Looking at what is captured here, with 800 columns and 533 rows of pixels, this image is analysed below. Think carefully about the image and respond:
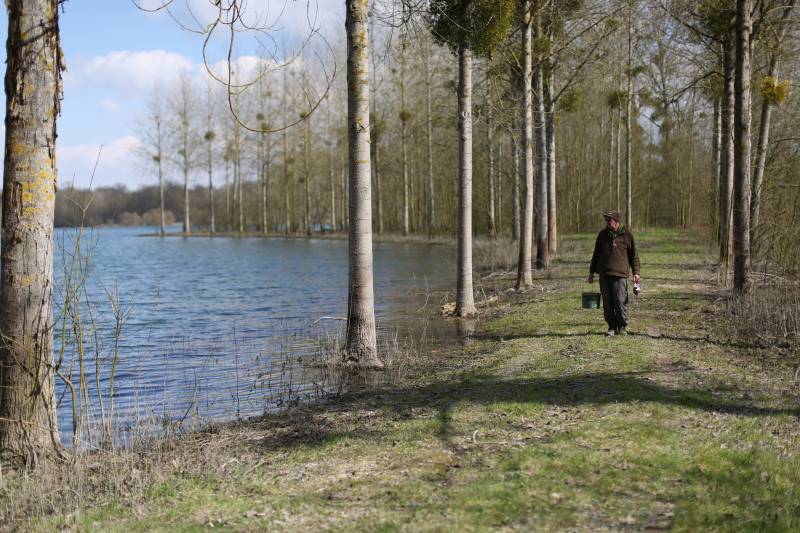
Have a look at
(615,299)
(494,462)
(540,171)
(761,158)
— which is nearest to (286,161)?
(540,171)

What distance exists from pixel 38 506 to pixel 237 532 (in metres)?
1.77

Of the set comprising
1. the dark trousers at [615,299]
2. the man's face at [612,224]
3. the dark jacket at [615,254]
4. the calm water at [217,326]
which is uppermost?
the man's face at [612,224]

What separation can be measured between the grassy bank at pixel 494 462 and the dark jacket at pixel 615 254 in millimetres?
1746

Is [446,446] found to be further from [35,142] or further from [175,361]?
[175,361]

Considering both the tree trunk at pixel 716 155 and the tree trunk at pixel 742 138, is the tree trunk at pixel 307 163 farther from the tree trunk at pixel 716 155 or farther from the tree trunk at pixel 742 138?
the tree trunk at pixel 742 138

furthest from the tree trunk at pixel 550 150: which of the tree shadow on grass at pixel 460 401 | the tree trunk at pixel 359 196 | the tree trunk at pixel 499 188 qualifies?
the tree shadow on grass at pixel 460 401

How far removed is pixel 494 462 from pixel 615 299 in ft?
19.3

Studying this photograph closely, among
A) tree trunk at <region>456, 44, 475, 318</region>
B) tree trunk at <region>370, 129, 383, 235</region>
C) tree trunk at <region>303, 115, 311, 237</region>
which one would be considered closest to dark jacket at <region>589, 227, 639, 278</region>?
tree trunk at <region>456, 44, 475, 318</region>

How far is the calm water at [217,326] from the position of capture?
927 centimetres

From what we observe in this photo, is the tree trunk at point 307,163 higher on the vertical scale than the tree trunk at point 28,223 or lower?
higher

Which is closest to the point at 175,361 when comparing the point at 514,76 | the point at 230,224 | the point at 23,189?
the point at 23,189

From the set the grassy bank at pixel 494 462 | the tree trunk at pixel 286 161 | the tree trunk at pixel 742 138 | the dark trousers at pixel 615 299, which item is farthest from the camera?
the tree trunk at pixel 286 161

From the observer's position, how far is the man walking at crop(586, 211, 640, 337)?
1084 cm

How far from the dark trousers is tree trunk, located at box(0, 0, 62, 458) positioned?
7826mm
